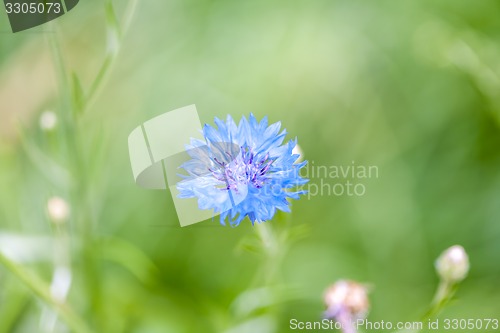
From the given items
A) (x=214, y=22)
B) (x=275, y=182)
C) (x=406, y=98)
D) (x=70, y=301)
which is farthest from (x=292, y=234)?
(x=214, y=22)

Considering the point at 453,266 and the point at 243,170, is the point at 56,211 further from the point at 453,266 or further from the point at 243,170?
the point at 453,266

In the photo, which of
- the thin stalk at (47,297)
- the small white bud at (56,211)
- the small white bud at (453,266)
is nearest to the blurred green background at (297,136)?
the small white bud at (56,211)

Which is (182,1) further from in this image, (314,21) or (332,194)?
(332,194)

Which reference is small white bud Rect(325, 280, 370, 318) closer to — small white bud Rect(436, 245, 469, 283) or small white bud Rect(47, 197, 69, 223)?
small white bud Rect(436, 245, 469, 283)

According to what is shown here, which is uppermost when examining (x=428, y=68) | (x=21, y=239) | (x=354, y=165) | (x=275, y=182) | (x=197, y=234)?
(x=428, y=68)

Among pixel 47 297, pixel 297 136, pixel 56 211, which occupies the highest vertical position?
pixel 297 136

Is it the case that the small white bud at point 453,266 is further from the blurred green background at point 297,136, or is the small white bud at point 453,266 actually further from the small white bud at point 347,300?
the blurred green background at point 297,136

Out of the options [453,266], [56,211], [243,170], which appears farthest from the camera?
[56,211]

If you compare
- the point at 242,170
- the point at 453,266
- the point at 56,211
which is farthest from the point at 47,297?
the point at 453,266
